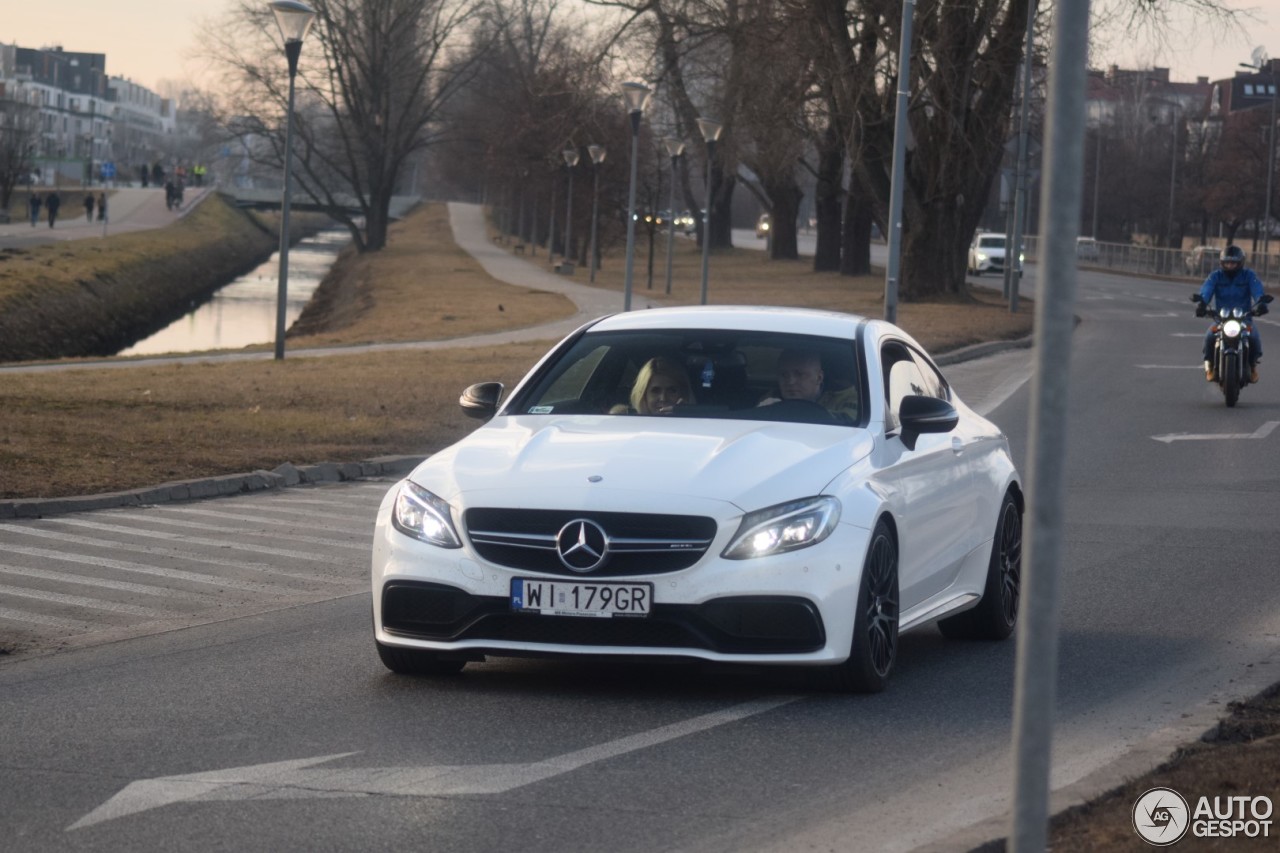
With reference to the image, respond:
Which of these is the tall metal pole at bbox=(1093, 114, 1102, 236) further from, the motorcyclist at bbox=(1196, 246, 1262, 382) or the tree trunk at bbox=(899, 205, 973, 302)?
the motorcyclist at bbox=(1196, 246, 1262, 382)

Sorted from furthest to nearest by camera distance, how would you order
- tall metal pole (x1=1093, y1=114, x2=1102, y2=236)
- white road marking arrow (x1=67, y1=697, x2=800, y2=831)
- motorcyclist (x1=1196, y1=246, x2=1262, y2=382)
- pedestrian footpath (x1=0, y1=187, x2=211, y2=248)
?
tall metal pole (x1=1093, y1=114, x2=1102, y2=236) < pedestrian footpath (x1=0, y1=187, x2=211, y2=248) < motorcyclist (x1=1196, y1=246, x2=1262, y2=382) < white road marking arrow (x1=67, y1=697, x2=800, y2=831)

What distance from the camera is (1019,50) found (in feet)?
144

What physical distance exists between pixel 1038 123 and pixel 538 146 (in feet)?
90.1

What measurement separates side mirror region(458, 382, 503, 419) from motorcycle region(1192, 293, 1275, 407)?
48.8 feet

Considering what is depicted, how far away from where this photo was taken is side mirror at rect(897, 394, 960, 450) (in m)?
7.87

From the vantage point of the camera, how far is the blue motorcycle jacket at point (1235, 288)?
21984 millimetres

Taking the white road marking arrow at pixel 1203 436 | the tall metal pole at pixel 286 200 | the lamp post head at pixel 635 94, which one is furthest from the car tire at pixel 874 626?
the lamp post head at pixel 635 94

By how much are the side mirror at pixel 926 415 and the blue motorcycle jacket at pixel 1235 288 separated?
49.1ft

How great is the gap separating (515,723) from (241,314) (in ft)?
187

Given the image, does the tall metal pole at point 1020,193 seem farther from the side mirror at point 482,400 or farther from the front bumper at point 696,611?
the front bumper at point 696,611

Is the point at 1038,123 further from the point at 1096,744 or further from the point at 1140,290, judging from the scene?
the point at 1096,744

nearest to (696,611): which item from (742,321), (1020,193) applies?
(742,321)

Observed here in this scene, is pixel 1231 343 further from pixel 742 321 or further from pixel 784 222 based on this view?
pixel 784 222

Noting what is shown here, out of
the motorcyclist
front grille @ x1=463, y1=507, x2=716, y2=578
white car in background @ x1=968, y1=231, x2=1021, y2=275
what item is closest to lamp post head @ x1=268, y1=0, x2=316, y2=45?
the motorcyclist
